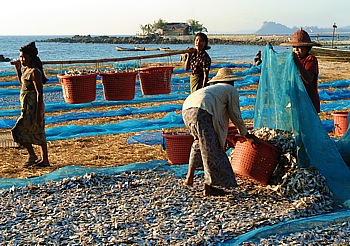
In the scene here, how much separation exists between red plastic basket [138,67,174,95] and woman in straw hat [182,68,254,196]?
3266 millimetres

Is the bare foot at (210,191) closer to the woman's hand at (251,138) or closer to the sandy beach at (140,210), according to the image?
the sandy beach at (140,210)

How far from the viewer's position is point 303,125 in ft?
16.8

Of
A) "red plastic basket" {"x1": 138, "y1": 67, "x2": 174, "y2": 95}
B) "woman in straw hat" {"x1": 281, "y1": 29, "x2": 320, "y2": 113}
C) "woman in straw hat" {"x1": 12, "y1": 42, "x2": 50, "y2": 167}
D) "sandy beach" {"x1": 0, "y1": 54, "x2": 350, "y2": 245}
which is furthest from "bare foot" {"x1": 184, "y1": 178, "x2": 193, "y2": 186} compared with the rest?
"red plastic basket" {"x1": 138, "y1": 67, "x2": 174, "y2": 95}

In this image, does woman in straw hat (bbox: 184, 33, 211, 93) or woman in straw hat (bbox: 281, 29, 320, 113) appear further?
woman in straw hat (bbox: 184, 33, 211, 93)

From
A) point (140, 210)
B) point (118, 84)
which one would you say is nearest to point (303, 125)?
point (140, 210)

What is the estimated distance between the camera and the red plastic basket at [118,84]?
25.1 ft

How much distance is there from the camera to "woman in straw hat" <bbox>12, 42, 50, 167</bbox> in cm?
603

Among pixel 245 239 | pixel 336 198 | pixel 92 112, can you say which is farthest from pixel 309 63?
pixel 92 112

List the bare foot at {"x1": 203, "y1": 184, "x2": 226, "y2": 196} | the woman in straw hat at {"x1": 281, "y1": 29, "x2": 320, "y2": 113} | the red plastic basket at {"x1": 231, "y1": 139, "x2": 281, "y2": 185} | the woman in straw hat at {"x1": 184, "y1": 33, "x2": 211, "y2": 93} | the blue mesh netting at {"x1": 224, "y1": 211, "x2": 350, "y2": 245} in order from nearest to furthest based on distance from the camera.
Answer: the blue mesh netting at {"x1": 224, "y1": 211, "x2": 350, "y2": 245}, the bare foot at {"x1": 203, "y1": 184, "x2": 226, "y2": 196}, the red plastic basket at {"x1": 231, "y1": 139, "x2": 281, "y2": 185}, the woman in straw hat at {"x1": 281, "y1": 29, "x2": 320, "y2": 113}, the woman in straw hat at {"x1": 184, "y1": 33, "x2": 211, "y2": 93}

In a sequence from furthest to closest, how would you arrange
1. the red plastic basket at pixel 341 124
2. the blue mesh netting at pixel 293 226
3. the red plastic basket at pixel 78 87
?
the red plastic basket at pixel 341 124
the red plastic basket at pixel 78 87
the blue mesh netting at pixel 293 226

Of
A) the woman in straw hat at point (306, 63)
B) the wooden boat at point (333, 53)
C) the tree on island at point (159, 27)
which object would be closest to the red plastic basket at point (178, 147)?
the woman in straw hat at point (306, 63)

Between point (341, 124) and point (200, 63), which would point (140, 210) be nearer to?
point (200, 63)

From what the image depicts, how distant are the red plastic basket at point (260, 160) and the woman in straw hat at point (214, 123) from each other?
255mm

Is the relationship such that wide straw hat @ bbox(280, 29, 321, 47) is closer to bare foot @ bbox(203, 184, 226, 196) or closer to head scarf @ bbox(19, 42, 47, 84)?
bare foot @ bbox(203, 184, 226, 196)
